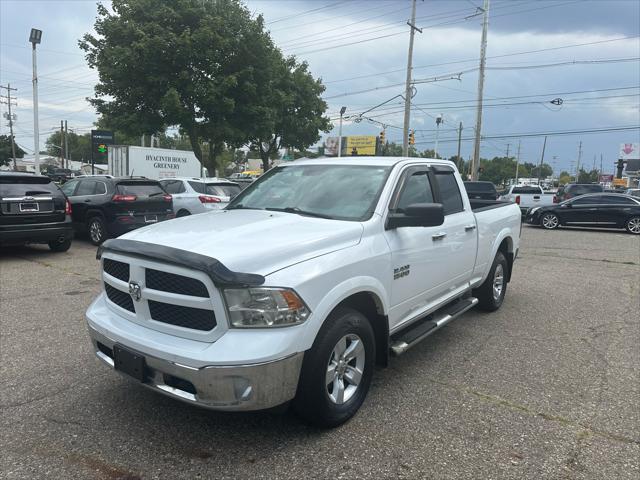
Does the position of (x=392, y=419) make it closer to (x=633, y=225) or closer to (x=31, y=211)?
(x=31, y=211)

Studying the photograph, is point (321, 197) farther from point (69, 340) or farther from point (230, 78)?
point (230, 78)

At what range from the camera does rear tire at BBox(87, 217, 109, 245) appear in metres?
10.5

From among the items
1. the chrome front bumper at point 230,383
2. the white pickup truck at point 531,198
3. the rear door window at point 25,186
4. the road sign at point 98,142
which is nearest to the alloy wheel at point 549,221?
the white pickup truck at point 531,198

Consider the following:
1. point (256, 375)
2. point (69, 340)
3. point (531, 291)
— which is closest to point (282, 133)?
point (531, 291)

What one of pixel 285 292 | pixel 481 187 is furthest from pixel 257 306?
pixel 481 187

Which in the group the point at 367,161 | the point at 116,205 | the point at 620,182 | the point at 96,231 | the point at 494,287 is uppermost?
the point at 620,182

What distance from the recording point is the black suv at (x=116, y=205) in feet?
33.7

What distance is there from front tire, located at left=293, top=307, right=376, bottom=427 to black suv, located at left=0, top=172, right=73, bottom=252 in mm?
7849

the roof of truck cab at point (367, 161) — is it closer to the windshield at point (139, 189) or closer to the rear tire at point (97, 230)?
the windshield at point (139, 189)

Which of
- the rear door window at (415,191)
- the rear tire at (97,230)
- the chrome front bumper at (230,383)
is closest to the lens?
the chrome front bumper at (230,383)

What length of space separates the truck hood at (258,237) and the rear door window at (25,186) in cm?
654

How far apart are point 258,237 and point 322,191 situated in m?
1.07

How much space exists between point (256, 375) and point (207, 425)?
908 millimetres

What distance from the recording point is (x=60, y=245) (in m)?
9.86
